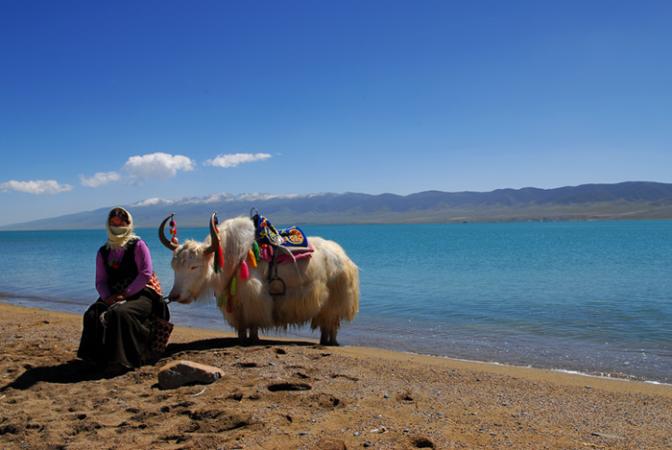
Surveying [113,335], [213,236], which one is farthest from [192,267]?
[113,335]

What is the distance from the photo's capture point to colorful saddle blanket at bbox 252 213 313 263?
6.14 meters

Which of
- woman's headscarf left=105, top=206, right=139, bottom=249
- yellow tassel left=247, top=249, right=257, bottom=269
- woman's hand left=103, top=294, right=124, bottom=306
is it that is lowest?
woman's hand left=103, top=294, right=124, bottom=306

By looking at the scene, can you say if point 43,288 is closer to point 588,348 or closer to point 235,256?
point 235,256

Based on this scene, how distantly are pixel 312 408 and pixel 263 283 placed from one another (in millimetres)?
2558

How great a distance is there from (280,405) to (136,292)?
1879 mm

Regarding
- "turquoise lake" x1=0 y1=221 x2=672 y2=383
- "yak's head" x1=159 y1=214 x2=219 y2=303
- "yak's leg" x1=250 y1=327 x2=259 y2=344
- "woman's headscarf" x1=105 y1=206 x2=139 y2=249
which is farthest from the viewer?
"turquoise lake" x1=0 y1=221 x2=672 y2=383

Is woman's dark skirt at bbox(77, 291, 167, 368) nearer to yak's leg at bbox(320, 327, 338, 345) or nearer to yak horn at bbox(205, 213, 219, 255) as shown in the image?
yak horn at bbox(205, 213, 219, 255)

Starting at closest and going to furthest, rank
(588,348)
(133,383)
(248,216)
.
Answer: (133,383) → (248,216) → (588,348)

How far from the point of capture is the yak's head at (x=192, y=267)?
5.35 m

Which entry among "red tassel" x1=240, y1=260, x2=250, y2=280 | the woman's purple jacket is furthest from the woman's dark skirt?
"red tassel" x1=240, y1=260, x2=250, y2=280

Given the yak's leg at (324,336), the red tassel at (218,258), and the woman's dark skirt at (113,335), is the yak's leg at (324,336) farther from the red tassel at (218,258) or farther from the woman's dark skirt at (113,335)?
the woman's dark skirt at (113,335)

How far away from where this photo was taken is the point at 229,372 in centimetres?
468

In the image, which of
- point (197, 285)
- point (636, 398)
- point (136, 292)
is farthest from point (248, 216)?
point (636, 398)

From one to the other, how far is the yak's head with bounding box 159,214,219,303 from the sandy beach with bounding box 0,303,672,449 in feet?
1.92
